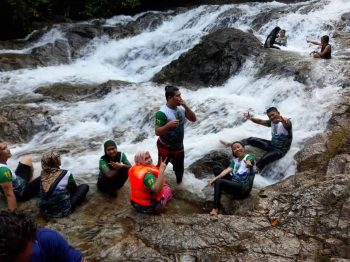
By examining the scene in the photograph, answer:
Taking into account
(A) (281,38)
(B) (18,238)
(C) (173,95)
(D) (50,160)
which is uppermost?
(B) (18,238)

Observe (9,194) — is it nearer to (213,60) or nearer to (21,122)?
(21,122)

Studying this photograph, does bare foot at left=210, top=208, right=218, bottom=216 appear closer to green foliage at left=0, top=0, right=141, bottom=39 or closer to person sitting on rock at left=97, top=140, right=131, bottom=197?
person sitting on rock at left=97, top=140, right=131, bottom=197

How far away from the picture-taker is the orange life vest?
562cm

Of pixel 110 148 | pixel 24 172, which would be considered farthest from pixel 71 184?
pixel 24 172

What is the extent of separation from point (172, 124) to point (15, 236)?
3.83 metres

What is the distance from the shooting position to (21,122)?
1127cm

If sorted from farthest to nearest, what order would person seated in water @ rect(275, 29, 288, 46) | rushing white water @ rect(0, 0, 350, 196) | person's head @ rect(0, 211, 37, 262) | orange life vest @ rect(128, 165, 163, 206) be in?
person seated in water @ rect(275, 29, 288, 46) → rushing white water @ rect(0, 0, 350, 196) → orange life vest @ rect(128, 165, 163, 206) → person's head @ rect(0, 211, 37, 262)

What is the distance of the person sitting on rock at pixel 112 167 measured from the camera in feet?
21.1

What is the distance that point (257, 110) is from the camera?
10727 mm

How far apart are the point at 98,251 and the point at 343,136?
5.37 meters

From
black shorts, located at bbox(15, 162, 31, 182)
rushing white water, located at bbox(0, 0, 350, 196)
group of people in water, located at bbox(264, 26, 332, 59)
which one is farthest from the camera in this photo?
group of people in water, located at bbox(264, 26, 332, 59)

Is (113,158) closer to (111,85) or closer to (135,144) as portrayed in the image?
(135,144)

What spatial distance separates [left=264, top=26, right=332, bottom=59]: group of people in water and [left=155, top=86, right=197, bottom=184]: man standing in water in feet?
23.4

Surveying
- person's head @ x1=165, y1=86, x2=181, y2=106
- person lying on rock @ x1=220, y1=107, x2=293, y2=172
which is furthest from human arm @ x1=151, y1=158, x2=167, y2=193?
person lying on rock @ x1=220, y1=107, x2=293, y2=172
